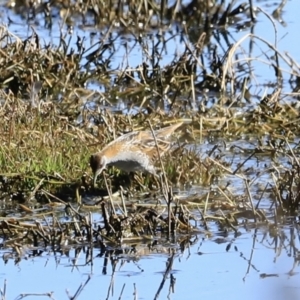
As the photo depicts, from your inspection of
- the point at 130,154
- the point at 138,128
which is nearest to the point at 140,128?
the point at 138,128

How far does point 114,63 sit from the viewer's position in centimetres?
1155

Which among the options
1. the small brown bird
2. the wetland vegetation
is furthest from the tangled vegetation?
the small brown bird

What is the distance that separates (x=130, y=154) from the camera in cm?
744

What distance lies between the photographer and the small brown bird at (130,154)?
7289 mm

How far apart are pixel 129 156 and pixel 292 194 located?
1190 millimetres

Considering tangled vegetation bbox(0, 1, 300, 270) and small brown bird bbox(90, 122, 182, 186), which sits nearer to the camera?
tangled vegetation bbox(0, 1, 300, 270)

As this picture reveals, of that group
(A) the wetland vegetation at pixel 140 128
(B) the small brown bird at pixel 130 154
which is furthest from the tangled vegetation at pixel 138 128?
(B) the small brown bird at pixel 130 154

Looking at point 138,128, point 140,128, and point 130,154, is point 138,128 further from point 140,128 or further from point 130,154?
point 130,154

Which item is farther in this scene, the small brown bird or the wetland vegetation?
the small brown bird

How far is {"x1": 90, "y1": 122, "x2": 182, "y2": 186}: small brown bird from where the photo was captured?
287 inches

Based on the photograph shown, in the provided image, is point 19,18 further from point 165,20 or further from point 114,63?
point 114,63

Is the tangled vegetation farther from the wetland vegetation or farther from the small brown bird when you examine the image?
the small brown bird

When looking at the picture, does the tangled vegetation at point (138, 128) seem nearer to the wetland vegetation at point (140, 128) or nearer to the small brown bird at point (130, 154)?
the wetland vegetation at point (140, 128)

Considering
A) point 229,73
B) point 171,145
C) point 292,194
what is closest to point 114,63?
point 229,73
